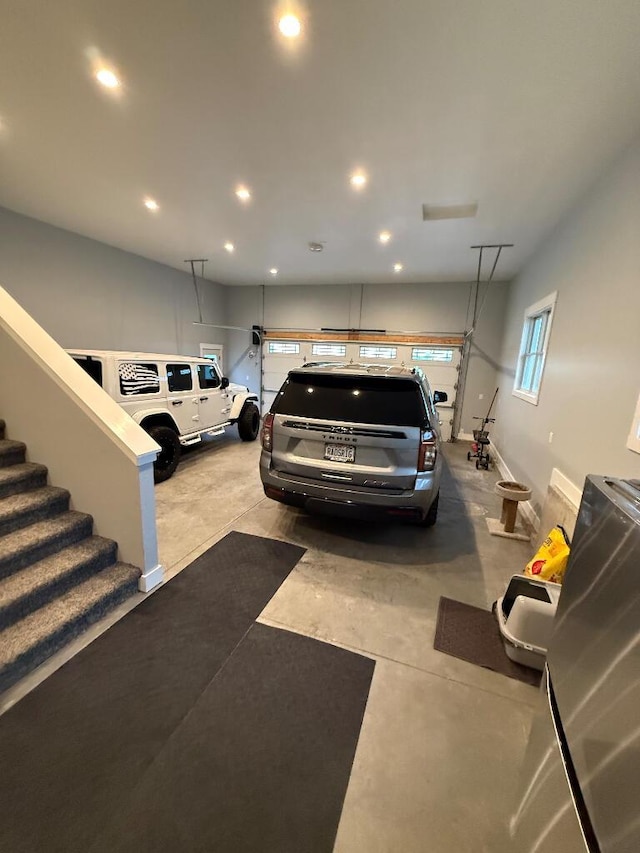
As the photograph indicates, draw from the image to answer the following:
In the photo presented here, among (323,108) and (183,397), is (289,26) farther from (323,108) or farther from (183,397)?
(183,397)

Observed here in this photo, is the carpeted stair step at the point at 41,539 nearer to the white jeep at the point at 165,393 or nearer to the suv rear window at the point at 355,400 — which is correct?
the white jeep at the point at 165,393

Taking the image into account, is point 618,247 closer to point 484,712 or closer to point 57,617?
point 484,712

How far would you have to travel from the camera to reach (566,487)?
3.03 m

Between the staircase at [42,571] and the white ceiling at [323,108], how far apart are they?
112 inches

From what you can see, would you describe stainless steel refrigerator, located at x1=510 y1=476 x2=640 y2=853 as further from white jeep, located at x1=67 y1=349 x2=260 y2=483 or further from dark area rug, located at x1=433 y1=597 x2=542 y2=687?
white jeep, located at x1=67 y1=349 x2=260 y2=483

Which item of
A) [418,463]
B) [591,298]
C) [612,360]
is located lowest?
[418,463]

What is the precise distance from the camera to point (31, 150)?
3.38 metres

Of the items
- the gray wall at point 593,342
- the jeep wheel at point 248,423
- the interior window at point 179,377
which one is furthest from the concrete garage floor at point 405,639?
the jeep wheel at point 248,423

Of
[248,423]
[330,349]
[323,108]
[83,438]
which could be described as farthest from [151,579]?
[330,349]

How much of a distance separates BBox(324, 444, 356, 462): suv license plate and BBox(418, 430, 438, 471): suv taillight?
587 millimetres

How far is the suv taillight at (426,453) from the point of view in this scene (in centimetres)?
286

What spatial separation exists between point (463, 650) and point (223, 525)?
8.34 ft

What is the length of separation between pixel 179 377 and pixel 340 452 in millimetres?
3388

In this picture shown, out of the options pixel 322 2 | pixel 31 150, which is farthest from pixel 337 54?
pixel 31 150
